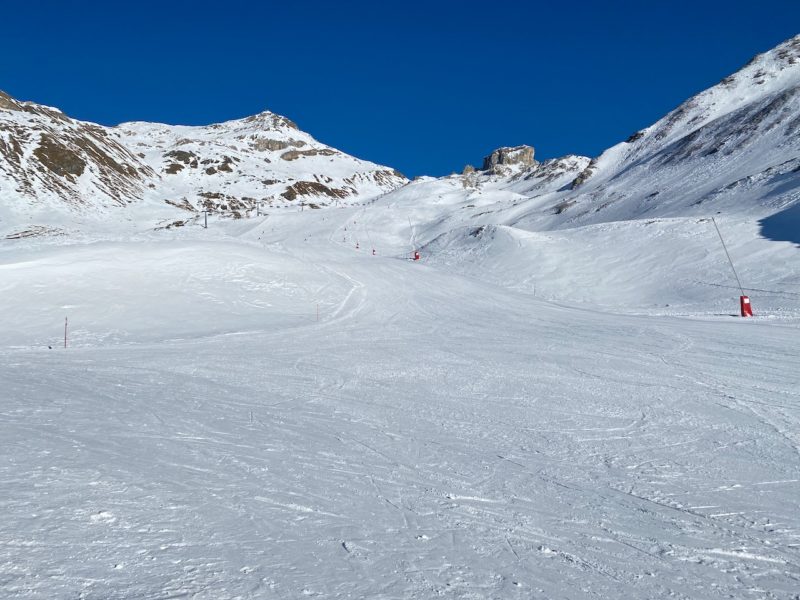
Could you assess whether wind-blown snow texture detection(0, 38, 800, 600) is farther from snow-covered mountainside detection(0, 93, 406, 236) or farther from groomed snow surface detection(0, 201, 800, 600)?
snow-covered mountainside detection(0, 93, 406, 236)

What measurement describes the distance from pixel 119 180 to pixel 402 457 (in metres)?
143

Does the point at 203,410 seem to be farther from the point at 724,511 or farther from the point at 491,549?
the point at 724,511

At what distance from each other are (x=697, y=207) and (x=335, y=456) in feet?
147

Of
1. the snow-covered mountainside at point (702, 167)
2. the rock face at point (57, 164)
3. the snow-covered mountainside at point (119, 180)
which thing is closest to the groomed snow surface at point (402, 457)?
the snow-covered mountainside at point (702, 167)

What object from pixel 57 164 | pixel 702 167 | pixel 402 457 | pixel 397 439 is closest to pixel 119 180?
pixel 57 164

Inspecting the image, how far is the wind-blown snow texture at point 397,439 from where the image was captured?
4461mm

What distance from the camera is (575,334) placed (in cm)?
1766

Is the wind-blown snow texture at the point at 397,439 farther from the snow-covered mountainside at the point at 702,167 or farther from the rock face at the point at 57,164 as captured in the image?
the rock face at the point at 57,164

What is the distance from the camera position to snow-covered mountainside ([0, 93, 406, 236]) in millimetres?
105188

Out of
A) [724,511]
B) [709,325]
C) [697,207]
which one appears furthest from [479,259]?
[724,511]

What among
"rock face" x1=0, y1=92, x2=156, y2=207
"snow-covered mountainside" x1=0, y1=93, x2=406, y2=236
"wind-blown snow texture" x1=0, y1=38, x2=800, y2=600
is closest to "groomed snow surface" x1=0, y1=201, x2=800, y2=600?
"wind-blown snow texture" x1=0, y1=38, x2=800, y2=600

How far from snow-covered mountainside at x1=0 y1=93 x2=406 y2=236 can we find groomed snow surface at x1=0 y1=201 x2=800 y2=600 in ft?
247

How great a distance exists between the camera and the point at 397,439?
797 centimetres

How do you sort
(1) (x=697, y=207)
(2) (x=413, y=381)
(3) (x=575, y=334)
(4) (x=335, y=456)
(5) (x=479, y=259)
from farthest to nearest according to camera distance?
1. (1) (x=697, y=207)
2. (5) (x=479, y=259)
3. (3) (x=575, y=334)
4. (2) (x=413, y=381)
5. (4) (x=335, y=456)
